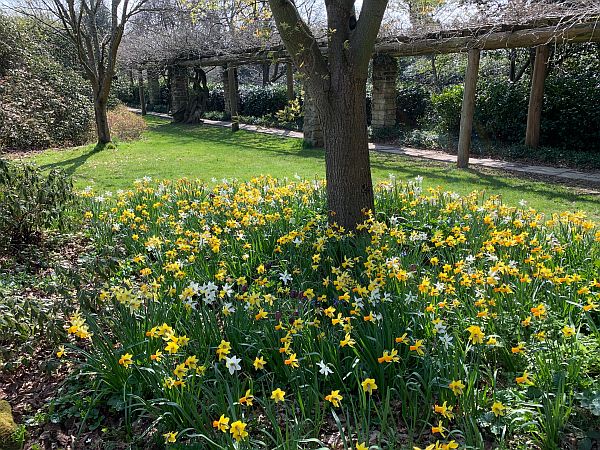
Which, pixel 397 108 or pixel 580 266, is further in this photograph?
pixel 397 108

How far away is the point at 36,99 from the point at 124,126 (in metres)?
2.94

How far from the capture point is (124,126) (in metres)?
16.5

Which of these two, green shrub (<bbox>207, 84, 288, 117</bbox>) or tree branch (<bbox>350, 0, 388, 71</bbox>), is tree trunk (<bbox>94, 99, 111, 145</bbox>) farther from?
tree branch (<bbox>350, 0, 388, 71</bbox>)

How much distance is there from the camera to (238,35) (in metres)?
16.8

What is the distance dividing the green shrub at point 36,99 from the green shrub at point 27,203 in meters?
8.86

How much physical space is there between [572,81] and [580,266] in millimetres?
9980

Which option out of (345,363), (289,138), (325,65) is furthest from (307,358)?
(289,138)

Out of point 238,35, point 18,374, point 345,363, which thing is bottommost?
point 18,374

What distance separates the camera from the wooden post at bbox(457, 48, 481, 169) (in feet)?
31.9

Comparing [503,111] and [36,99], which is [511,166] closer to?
[503,111]

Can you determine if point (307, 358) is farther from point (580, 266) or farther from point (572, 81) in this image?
point (572, 81)

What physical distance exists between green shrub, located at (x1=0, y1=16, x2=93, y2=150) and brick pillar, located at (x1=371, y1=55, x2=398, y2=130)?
893cm

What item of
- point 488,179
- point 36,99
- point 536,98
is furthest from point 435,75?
point 36,99

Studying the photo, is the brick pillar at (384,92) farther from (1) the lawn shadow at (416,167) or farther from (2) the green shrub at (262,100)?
(2) the green shrub at (262,100)
